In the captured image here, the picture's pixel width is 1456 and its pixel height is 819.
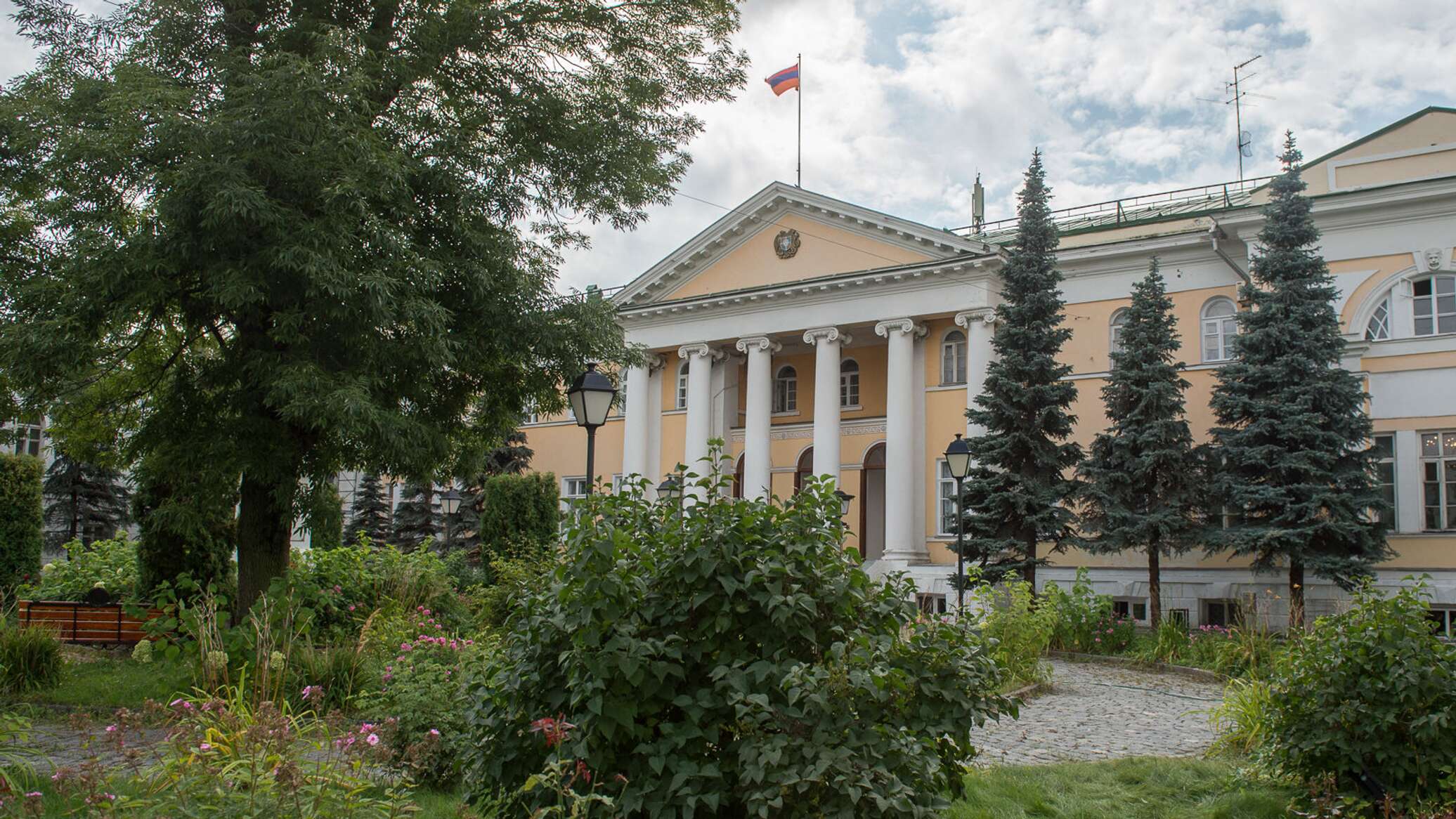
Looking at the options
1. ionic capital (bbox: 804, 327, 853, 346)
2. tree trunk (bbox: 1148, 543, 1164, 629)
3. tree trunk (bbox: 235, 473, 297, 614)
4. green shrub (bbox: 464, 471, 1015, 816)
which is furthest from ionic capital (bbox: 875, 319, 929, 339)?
green shrub (bbox: 464, 471, 1015, 816)

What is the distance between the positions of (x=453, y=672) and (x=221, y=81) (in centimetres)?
685

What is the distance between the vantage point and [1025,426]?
21484mm

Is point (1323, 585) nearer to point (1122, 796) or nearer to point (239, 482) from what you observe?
point (1122, 796)

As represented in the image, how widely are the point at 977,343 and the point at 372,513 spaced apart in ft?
85.1

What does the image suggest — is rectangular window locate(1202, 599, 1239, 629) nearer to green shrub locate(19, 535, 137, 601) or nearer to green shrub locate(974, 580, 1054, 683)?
green shrub locate(974, 580, 1054, 683)

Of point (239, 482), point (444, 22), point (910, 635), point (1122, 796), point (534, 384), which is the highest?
point (444, 22)

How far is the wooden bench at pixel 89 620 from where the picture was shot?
13516 millimetres

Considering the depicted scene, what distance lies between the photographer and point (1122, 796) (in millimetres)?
7051

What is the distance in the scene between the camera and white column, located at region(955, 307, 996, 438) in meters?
25.7

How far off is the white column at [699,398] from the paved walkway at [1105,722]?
53.8ft

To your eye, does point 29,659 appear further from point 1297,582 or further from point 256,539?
point 1297,582

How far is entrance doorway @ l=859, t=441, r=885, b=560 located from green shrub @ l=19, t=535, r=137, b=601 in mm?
18422

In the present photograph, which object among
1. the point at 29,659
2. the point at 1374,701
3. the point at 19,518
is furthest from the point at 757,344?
the point at 1374,701

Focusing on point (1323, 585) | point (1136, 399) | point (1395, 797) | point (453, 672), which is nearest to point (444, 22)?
point (453, 672)
